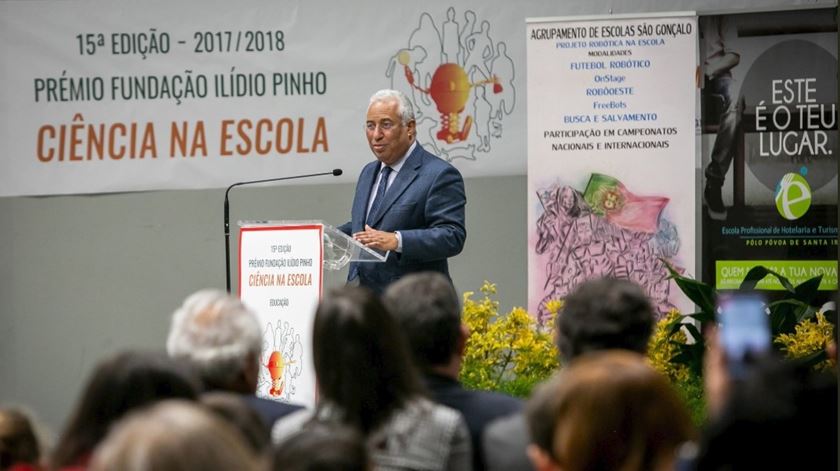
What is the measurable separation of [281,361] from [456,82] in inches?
94.6

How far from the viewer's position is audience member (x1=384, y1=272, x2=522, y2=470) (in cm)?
267

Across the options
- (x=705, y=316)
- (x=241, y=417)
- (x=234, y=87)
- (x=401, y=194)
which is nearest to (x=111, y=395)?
(x=241, y=417)

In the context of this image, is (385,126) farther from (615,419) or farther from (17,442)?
(615,419)

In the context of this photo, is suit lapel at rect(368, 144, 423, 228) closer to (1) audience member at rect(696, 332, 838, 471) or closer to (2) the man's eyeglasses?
(2) the man's eyeglasses

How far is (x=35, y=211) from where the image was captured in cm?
770

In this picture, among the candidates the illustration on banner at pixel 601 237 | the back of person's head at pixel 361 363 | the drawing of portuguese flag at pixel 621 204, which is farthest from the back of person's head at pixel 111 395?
the drawing of portuguese flag at pixel 621 204

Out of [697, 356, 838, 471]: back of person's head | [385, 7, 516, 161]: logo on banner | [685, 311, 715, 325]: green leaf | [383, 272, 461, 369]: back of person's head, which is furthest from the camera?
[385, 7, 516, 161]: logo on banner

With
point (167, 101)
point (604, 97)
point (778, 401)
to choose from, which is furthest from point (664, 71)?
point (778, 401)

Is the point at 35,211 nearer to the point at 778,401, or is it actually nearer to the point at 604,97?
the point at 604,97

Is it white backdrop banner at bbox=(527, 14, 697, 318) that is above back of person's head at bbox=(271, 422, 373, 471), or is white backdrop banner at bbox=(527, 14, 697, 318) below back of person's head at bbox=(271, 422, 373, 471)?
above

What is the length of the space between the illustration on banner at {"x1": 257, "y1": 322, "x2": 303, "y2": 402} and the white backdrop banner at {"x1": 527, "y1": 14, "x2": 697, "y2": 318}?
1.41 metres

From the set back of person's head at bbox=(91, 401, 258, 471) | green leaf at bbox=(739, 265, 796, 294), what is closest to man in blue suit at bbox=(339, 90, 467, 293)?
green leaf at bbox=(739, 265, 796, 294)

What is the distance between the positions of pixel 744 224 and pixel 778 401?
4473 millimetres

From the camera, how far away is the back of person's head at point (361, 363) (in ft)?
7.95
